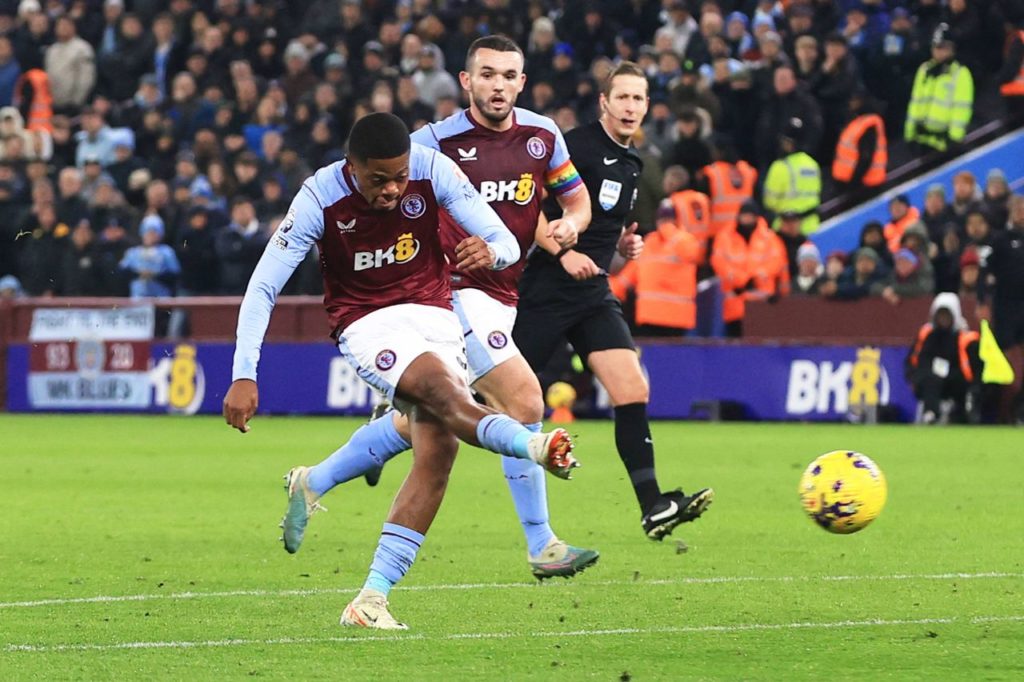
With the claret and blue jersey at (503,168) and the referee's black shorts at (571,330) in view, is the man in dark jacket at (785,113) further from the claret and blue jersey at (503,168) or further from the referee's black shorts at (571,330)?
the claret and blue jersey at (503,168)

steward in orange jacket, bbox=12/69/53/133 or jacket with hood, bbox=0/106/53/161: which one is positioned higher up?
steward in orange jacket, bbox=12/69/53/133

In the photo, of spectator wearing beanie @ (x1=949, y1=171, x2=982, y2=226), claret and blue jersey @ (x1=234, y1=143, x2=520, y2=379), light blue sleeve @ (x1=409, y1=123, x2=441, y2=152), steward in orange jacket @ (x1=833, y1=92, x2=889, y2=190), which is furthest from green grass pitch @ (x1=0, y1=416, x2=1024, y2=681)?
steward in orange jacket @ (x1=833, y1=92, x2=889, y2=190)

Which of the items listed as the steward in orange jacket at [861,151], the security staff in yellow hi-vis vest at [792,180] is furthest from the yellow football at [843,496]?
the steward in orange jacket at [861,151]

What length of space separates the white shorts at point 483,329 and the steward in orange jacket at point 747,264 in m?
12.1

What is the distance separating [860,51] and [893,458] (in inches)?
326

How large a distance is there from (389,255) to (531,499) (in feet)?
5.51

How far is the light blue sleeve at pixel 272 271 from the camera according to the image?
7.12 metres

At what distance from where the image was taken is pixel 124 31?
90.6 feet

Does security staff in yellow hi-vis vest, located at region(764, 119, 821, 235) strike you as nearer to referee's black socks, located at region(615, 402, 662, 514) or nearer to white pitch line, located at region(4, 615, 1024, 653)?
referee's black socks, located at region(615, 402, 662, 514)

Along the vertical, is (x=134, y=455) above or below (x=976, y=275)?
below

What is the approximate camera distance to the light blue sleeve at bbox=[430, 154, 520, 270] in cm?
739

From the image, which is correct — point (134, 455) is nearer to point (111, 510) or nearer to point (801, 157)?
point (111, 510)

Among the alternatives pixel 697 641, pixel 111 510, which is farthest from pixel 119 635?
pixel 111 510

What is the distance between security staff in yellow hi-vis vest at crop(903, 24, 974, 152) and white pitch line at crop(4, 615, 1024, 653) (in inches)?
580
